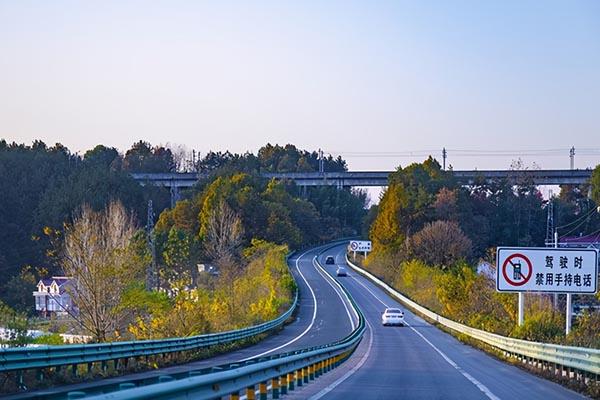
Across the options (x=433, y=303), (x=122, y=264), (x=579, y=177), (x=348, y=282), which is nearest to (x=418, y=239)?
(x=348, y=282)

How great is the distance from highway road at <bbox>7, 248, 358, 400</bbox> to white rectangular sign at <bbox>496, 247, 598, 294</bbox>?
34.2 ft

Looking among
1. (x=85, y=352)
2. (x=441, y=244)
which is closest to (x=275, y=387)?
(x=85, y=352)

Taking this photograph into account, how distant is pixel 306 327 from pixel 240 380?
51.1 m

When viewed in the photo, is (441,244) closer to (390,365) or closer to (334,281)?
(334,281)

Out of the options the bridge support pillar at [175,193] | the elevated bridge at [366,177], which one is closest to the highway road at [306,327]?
the elevated bridge at [366,177]

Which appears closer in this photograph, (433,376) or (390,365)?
(433,376)

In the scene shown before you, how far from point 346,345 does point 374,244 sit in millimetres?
94462

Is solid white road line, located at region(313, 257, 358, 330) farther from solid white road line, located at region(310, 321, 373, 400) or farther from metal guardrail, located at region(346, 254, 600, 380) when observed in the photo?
solid white road line, located at region(310, 321, 373, 400)

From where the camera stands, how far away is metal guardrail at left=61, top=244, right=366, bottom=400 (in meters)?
8.08

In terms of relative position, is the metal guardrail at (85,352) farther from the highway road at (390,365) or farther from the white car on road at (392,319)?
the white car on road at (392,319)

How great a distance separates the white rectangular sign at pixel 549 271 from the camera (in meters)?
38.1

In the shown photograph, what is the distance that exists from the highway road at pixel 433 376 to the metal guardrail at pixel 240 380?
30.0 inches

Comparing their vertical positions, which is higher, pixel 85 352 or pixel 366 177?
pixel 366 177

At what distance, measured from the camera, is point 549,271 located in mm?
38406
